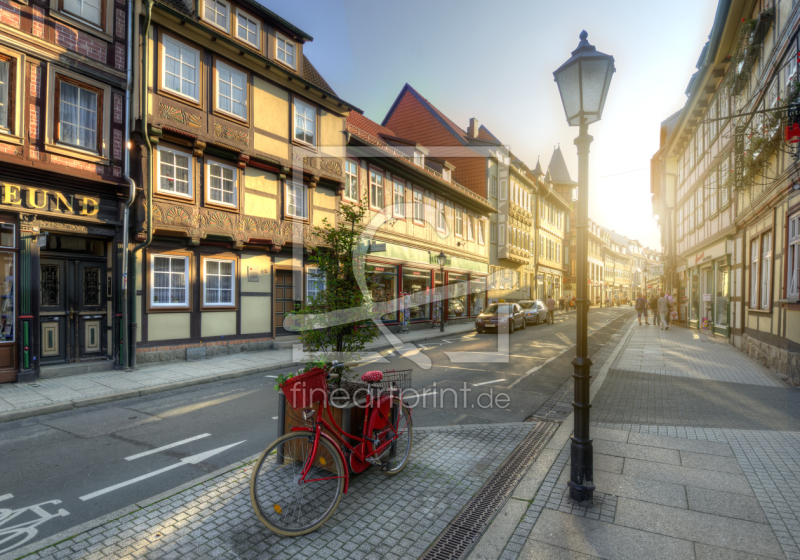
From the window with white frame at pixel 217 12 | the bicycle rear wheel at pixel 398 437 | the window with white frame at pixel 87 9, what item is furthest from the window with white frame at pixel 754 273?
the window with white frame at pixel 87 9

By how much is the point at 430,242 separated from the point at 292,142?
10.7m

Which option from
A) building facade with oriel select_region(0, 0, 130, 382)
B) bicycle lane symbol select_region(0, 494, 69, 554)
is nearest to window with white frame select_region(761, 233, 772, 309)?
bicycle lane symbol select_region(0, 494, 69, 554)

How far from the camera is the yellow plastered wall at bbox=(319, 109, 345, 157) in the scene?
1659 centimetres

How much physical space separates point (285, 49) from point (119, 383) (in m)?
11.9

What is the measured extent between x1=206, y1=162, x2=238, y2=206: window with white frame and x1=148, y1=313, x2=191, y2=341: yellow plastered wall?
3464mm

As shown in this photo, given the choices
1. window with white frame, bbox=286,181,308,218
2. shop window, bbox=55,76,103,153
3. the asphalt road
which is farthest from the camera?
window with white frame, bbox=286,181,308,218

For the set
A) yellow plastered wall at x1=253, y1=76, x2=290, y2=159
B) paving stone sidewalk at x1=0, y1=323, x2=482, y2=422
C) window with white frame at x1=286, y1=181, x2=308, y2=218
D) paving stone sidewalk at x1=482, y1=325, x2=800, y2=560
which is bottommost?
paving stone sidewalk at x1=0, y1=323, x2=482, y2=422

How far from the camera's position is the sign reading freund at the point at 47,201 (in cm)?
904

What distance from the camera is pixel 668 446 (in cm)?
536

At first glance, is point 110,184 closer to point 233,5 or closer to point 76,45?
point 76,45

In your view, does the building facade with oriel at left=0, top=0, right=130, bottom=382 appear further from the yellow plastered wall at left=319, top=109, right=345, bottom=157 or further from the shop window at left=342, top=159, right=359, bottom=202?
the shop window at left=342, top=159, right=359, bottom=202

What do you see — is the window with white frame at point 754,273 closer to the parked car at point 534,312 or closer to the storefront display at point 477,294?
the parked car at point 534,312

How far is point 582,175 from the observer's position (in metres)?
4.49

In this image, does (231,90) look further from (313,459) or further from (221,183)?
(313,459)
